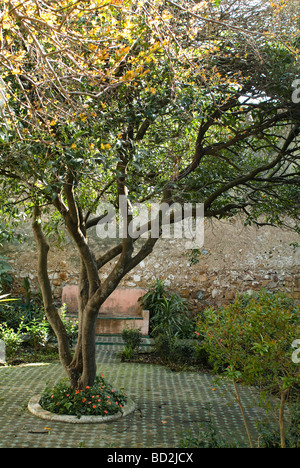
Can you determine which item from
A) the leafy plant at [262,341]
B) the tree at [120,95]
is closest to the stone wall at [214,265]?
the tree at [120,95]

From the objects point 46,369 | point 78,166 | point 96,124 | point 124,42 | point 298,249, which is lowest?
point 46,369

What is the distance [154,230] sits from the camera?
18.5 feet

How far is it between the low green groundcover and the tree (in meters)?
0.16

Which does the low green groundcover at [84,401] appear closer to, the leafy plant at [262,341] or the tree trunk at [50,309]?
the tree trunk at [50,309]

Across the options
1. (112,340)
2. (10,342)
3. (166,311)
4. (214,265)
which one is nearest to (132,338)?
(112,340)

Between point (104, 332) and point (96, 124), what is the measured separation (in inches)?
258

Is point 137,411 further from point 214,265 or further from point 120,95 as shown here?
point 214,265

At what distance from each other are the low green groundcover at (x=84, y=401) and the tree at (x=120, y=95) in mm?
159

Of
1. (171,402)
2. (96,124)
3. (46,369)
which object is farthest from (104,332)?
(96,124)

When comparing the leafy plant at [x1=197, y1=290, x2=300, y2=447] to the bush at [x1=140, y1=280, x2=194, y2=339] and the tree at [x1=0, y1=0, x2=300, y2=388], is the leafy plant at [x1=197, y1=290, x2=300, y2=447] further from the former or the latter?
the bush at [x1=140, y1=280, x2=194, y2=339]

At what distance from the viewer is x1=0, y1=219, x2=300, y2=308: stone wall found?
1106 cm

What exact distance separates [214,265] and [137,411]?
5883mm

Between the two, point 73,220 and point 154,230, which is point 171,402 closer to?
point 154,230

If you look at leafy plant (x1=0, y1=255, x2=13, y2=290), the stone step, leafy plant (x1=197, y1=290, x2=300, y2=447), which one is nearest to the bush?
the stone step
